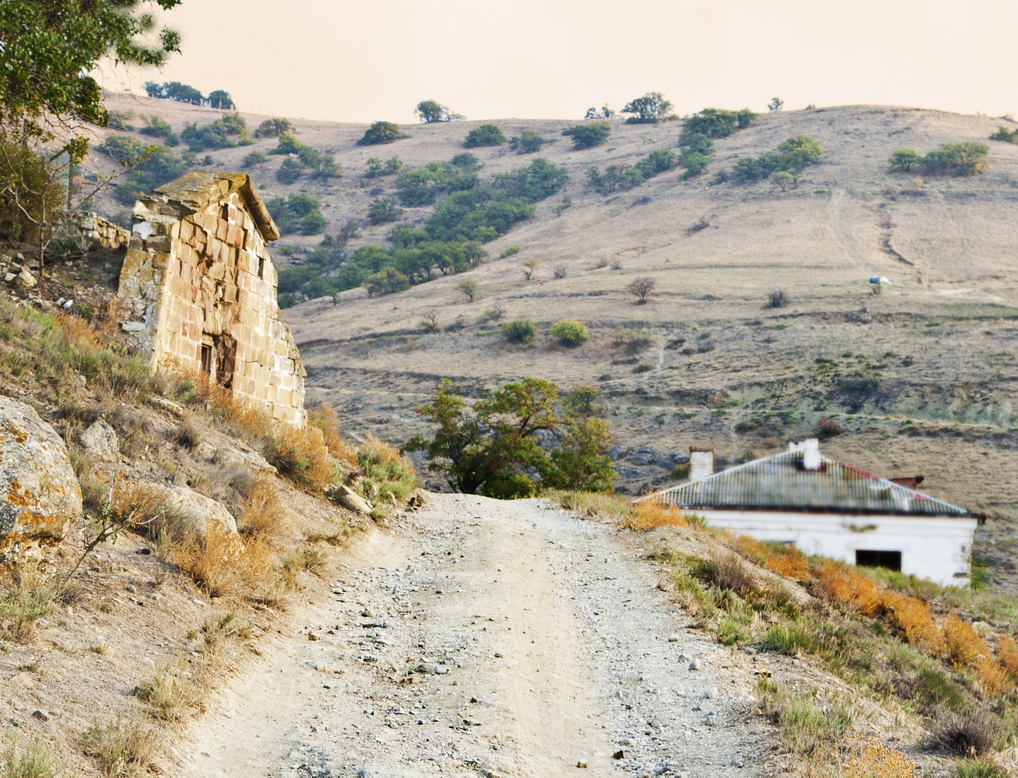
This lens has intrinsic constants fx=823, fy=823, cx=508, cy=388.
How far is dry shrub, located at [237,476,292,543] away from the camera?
29.6 ft

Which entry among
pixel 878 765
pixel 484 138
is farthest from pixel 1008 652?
pixel 484 138

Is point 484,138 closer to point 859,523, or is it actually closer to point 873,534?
point 859,523

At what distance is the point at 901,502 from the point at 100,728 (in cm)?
2579

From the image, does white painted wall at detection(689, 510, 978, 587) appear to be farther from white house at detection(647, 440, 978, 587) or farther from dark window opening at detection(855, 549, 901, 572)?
dark window opening at detection(855, 549, 901, 572)

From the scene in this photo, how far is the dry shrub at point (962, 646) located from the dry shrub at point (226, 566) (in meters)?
10.2

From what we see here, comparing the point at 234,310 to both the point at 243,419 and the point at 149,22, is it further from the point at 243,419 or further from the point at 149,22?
the point at 149,22

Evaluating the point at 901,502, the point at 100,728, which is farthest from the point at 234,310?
the point at 901,502

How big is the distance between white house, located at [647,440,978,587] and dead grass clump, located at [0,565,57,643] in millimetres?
20911

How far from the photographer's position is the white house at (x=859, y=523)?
→ 25.1m

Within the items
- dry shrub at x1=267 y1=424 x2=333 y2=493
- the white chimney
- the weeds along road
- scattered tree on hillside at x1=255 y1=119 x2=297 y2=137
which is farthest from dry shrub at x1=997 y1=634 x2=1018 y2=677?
scattered tree on hillside at x1=255 y1=119 x2=297 y2=137

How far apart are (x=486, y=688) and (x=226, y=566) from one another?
266 centimetres

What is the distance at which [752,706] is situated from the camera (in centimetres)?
612

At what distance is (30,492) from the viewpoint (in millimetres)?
5484

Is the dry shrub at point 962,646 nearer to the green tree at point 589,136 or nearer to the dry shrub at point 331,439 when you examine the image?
the dry shrub at point 331,439
